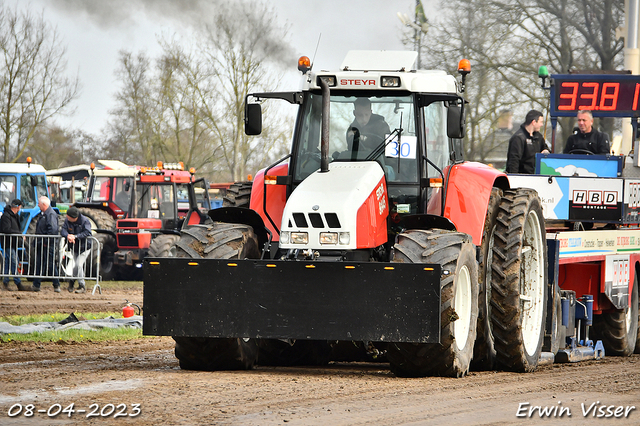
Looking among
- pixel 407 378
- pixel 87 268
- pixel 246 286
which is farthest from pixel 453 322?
pixel 87 268

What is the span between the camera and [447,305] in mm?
7023

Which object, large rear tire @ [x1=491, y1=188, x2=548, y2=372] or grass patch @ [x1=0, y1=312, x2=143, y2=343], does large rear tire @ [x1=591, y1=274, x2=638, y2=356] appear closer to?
large rear tire @ [x1=491, y1=188, x2=548, y2=372]

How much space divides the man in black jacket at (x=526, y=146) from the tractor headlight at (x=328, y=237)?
6202mm

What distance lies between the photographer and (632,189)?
11.2 metres

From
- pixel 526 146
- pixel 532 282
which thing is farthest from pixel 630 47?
pixel 532 282

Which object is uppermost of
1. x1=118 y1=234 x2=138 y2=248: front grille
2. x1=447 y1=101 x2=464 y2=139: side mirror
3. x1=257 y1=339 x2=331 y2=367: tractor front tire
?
x1=447 y1=101 x2=464 y2=139: side mirror

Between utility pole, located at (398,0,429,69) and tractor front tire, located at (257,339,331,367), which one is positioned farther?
utility pole, located at (398,0,429,69)

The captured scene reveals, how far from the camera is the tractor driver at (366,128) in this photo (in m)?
8.15

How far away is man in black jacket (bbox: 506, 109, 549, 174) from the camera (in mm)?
12766

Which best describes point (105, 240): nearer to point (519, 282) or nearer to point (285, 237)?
point (519, 282)

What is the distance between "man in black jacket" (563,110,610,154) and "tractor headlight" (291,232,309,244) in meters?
6.83

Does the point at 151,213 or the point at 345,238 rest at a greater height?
the point at 345,238

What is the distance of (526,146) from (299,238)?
6530 millimetres

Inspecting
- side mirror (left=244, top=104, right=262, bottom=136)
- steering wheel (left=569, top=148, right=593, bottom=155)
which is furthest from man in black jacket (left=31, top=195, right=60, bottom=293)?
side mirror (left=244, top=104, right=262, bottom=136)
